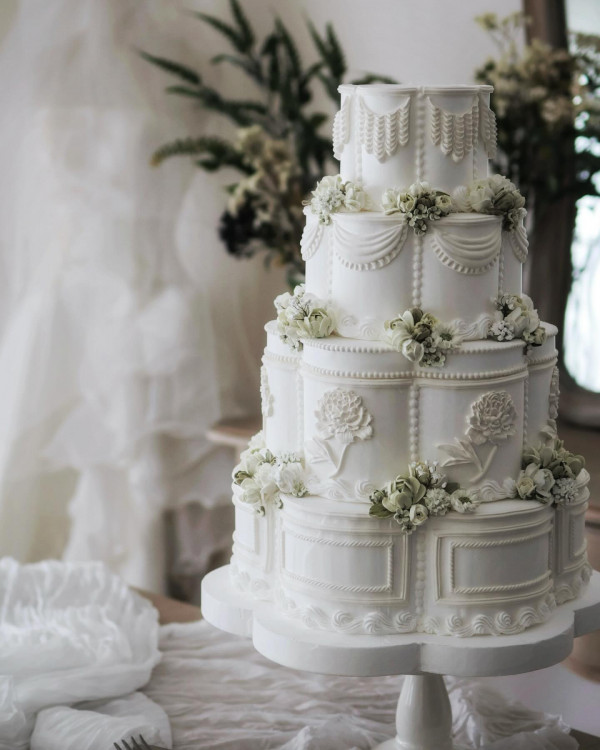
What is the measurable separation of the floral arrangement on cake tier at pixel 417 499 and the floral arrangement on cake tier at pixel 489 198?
1.30 feet

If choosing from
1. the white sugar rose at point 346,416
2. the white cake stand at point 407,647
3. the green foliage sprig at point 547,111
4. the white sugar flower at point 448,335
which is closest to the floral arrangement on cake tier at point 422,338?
the white sugar flower at point 448,335

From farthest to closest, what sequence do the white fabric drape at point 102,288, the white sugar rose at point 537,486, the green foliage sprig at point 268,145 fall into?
the white fabric drape at point 102,288 → the green foliage sprig at point 268,145 → the white sugar rose at point 537,486

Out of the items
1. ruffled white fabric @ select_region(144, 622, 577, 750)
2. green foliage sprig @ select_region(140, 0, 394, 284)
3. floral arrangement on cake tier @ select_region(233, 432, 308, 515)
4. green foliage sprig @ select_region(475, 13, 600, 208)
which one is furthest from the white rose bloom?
green foliage sprig @ select_region(140, 0, 394, 284)

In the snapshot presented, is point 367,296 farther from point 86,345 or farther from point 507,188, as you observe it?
point 86,345

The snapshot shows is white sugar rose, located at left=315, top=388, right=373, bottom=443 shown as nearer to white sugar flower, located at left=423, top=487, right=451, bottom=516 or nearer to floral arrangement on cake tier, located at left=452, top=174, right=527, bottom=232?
white sugar flower, located at left=423, top=487, right=451, bottom=516

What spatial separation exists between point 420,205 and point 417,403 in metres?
0.29

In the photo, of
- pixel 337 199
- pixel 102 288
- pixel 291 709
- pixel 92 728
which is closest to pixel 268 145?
pixel 102 288

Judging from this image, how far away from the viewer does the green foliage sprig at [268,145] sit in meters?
2.73


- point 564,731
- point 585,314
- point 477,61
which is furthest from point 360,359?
point 477,61

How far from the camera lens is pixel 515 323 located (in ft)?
5.28

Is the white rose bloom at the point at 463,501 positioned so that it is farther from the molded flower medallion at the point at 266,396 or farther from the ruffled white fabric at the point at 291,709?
the ruffled white fabric at the point at 291,709

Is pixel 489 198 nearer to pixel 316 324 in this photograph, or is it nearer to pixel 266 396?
pixel 316 324

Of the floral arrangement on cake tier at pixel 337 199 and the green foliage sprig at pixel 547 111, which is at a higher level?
the green foliage sprig at pixel 547 111

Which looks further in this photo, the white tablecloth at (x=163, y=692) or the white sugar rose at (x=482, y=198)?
the white tablecloth at (x=163, y=692)
